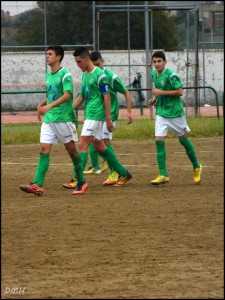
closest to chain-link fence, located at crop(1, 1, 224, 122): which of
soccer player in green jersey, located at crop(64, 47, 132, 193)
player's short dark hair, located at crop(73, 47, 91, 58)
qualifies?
soccer player in green jersey, located at crop(64, 47, 132, 193)

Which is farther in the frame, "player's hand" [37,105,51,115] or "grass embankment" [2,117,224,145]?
"grass embankment" [2,117,224,145]

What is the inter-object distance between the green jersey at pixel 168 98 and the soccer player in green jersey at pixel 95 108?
908mm

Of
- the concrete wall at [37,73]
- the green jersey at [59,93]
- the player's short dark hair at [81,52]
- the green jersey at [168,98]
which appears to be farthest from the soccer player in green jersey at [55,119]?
the concrete wall at [37,73]

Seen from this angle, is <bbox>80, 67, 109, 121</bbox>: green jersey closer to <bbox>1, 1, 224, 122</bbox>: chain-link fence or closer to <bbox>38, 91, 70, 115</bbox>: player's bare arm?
<bbox>38, 91, 70, 115</bbox>: player's bare arm

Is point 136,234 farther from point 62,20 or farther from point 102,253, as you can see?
point 62,20

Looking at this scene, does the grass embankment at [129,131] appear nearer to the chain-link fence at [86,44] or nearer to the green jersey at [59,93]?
the chain-link fence at [86,44]

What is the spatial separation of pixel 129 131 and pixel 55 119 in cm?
1053

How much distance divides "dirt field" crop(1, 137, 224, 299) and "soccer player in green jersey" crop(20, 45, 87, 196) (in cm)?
34

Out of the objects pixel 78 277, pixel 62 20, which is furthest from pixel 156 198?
pixel 62 20

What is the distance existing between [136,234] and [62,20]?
20.9 m

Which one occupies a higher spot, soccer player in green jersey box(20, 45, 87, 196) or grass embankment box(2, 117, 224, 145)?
soccer player in green jersey box(20, 45, 87, 196)

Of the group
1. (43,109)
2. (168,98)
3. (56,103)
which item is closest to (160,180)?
(168,98)

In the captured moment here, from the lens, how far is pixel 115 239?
9.70 m

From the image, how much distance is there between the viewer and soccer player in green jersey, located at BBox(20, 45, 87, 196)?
42.2 ft
